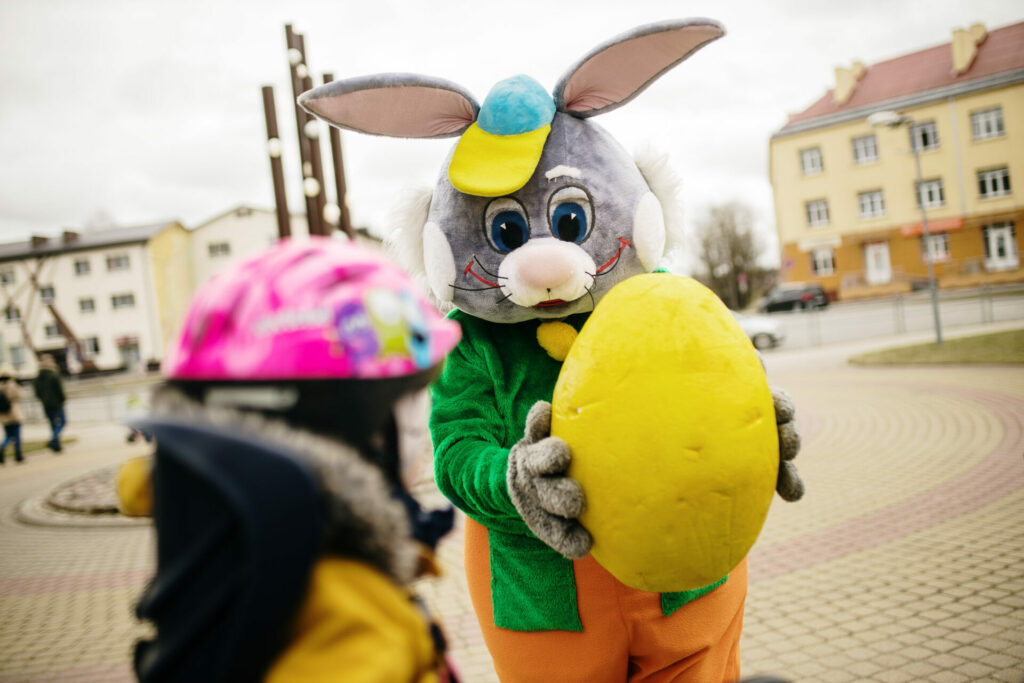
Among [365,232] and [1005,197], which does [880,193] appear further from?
[365,232]

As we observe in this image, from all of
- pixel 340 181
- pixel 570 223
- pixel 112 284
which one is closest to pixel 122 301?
pixel 112 284

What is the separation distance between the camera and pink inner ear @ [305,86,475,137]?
1.84 m

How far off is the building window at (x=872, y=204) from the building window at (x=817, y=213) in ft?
5.16

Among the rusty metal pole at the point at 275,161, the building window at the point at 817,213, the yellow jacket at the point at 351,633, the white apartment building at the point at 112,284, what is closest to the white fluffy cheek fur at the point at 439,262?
the yellow jacket at the point at 351,633

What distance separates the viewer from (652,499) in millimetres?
1298

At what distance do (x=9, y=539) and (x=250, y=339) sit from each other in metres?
8.01

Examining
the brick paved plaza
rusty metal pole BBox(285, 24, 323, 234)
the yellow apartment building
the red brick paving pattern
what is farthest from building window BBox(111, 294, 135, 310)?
rusty metal pole BBox(285, 24, 323, 234)

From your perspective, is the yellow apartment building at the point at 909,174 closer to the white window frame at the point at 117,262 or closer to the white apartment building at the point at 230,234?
the white apartment building at the point at 230,234

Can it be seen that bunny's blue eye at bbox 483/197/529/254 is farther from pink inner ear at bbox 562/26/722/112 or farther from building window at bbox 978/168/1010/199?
building window at bbox 978/168/1010/199

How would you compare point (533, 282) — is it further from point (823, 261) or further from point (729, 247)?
point (729, 247)

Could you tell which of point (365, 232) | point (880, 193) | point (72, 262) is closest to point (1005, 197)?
point (880, 193)

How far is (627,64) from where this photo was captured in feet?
6.24

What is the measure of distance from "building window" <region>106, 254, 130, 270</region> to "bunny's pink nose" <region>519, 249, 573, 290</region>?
43.1 meters

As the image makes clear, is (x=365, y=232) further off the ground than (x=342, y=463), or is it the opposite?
(x=365, y=232)
